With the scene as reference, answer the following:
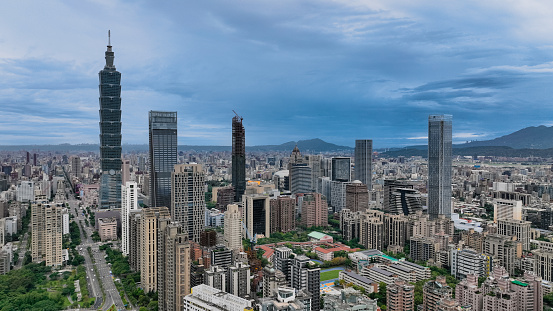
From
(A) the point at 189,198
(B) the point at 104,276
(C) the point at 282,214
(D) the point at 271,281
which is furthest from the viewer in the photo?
(C) the point at 282,214

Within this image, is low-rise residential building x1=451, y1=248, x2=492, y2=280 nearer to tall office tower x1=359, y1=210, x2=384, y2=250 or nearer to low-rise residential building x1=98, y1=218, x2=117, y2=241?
tall office tower x1=359, y1=210, x2=384, y2=250

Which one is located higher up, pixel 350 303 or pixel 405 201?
pixel 405 201

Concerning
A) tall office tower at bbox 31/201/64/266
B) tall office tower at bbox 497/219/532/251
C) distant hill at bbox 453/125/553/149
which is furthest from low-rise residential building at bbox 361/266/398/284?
distant hill at bbox 453/125/553/149

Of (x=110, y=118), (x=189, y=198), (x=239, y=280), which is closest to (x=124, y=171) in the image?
(x=110, y=118)

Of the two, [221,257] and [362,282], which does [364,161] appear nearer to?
[362,282]

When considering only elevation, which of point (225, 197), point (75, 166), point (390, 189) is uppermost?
point (75, 166)

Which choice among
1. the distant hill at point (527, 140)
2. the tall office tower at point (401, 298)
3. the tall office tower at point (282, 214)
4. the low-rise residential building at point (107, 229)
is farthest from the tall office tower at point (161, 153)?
the distant hill at point (527, 140)

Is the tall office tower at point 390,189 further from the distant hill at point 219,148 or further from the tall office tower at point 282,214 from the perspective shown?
the distant hill at point 219,148
